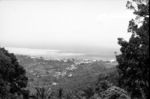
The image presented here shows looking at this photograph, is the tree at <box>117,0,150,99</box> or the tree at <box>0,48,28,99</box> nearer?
the tree at <box>117,0,150,99</box>

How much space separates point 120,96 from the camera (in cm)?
2689

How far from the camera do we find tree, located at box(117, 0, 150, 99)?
792 inches

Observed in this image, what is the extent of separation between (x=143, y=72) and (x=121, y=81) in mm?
3906

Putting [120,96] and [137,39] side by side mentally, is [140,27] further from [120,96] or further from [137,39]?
[120,96]

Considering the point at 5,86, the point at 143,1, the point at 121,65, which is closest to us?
the point at 143,1

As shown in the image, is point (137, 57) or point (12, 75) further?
point (12, 75)

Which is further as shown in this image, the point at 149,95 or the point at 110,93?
the point at 110,93

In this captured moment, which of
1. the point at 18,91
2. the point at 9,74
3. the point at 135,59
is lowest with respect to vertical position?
the point at 18,91

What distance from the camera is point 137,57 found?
21984 millimetres

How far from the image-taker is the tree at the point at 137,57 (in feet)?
66.0

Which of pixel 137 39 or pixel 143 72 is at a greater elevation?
pixel 137 39

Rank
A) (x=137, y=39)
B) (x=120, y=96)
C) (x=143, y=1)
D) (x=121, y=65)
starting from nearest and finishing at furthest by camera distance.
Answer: (x=143, y=1)
(x=137, y=39)
(x=121, y=65)
(x=120, y=96)

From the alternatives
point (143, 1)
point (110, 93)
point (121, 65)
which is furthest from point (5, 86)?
point (143, 1)

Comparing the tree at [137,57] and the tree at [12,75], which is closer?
the tree at [137,57]
